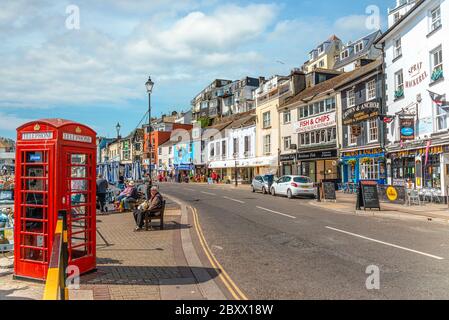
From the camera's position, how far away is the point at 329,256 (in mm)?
8359

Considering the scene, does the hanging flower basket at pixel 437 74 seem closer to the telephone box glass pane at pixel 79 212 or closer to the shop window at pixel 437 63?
the shop window at pixel 437 63

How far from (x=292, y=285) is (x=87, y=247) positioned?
368 centimetres

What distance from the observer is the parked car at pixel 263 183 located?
30.6 metres

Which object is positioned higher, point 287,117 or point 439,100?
point 287,117

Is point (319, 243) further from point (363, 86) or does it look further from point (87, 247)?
point (363, 86)

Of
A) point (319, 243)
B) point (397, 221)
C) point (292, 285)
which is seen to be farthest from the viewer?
point (397, 221)

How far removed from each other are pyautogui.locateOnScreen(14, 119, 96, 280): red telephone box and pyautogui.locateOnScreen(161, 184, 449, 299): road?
122 inches

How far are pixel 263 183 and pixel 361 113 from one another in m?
9.01

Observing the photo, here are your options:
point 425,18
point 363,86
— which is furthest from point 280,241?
point 363,86

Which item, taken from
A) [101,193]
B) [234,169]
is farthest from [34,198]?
[234,169]

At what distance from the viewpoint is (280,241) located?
10172 mm

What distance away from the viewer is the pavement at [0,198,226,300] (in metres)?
5.86

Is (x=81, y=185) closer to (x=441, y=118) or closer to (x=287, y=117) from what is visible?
(x=441, y=118)
